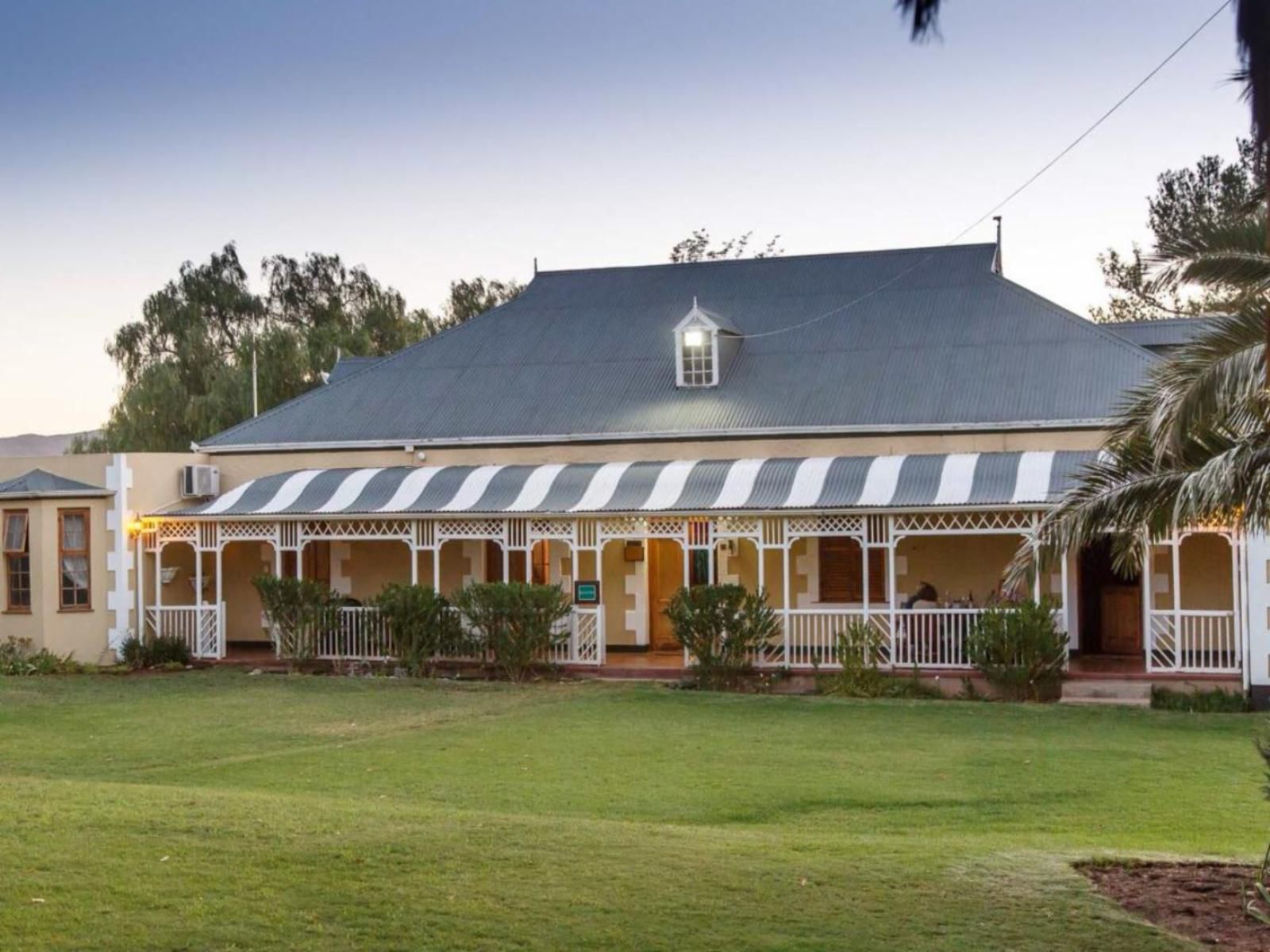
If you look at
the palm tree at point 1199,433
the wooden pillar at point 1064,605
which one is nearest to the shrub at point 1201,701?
the wooden pillar at point 1064,605

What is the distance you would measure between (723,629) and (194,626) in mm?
9042

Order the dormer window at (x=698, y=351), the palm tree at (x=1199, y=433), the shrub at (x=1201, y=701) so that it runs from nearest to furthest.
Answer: the palm tree at (x=1199, y=433) < the shrub at (x=1201, y=701) < the dormer window at (x=698, y=351)

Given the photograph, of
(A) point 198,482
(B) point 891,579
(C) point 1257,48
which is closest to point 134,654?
(A) point 198,482

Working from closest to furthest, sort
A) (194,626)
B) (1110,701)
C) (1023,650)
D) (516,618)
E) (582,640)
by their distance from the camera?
(1110,701)
(1023,650)
(516,618)
(582,640)
(194,626)

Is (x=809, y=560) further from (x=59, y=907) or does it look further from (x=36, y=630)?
(x=59, y=907)

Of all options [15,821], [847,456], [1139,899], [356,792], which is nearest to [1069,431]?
[847,456]

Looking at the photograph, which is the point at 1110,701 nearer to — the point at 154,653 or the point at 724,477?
the point at 724,477

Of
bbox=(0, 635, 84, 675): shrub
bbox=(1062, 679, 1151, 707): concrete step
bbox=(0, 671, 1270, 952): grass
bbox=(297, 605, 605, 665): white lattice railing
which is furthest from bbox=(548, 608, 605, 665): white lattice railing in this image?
bbox=(0, 635, 84, 675): shrub

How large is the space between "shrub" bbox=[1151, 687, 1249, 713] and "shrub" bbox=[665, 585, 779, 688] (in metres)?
5.22

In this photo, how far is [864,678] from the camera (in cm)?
2177

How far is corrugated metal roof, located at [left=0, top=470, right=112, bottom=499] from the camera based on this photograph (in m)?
25.5

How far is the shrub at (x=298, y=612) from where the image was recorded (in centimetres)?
2467

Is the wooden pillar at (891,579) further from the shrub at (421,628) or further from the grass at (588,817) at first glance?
the shrub at (421,628)

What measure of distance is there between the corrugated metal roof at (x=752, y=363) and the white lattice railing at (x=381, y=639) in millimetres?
3523
